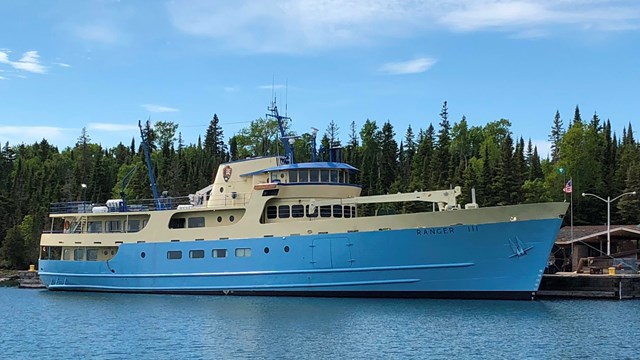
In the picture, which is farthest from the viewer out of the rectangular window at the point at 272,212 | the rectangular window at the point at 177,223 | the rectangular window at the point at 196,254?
the rectangular window at the point at 177,223

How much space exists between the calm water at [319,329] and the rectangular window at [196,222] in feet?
13.9

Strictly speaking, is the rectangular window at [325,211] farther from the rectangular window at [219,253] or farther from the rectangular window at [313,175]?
the rectangular window at [219,253]

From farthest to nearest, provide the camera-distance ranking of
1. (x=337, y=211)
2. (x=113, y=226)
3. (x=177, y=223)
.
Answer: (x=113, y=226) → (x=177, y=223) → (x=337, y=211)

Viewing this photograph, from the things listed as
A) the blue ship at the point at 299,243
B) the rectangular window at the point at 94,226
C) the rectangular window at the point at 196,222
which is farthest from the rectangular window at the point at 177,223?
the rectangular window at the point at 94,226

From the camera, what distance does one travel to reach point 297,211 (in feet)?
→ 123

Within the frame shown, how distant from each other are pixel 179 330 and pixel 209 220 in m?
13.1

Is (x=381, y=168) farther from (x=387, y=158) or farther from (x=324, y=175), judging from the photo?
(x=324, y=175)

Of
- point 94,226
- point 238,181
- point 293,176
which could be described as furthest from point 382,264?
point 94,226

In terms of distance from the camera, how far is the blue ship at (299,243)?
33156mm

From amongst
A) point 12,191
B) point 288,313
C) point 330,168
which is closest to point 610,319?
point 288,313

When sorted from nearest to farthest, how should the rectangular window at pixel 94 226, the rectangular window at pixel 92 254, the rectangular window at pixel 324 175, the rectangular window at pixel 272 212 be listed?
1. the rectangular window at pixel 272 212
2. the rectangular window at pixel 324 175
3. the rectangular window at pixel 94 226
4. the rectangular window at pixel 92 254

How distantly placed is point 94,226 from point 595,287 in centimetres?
2762

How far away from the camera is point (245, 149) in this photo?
365ft

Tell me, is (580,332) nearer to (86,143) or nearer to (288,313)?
(288,313)
